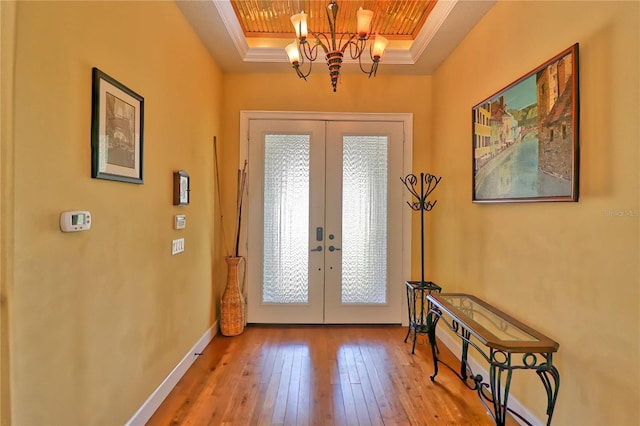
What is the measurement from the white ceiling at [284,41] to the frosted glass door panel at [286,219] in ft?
2.75

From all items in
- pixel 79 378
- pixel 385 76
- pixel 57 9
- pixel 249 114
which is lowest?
pixel 79 378

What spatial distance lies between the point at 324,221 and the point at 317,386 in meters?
1.74

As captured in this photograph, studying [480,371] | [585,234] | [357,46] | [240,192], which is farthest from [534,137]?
[240,192]

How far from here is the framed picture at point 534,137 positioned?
1645 millimetres

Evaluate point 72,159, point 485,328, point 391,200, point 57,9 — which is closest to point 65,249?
point 72,159

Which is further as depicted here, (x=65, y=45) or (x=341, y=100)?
(x=341, y=100)

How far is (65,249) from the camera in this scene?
4.50ft

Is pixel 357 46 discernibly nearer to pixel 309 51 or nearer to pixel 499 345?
pixel 309 51

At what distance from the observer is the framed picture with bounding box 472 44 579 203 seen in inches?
64.7

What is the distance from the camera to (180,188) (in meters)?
2.46

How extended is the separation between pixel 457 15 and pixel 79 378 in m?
3.45

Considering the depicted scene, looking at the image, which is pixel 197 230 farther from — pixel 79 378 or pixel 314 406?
pixel 314 406

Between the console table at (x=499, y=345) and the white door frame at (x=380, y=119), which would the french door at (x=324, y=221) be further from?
the console table at (x=499, y=345)

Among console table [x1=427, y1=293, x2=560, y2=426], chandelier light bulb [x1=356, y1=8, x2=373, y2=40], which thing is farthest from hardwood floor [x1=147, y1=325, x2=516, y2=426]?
chandelier light bulb [x1=356, y1=8, x2=373, y2=40]
